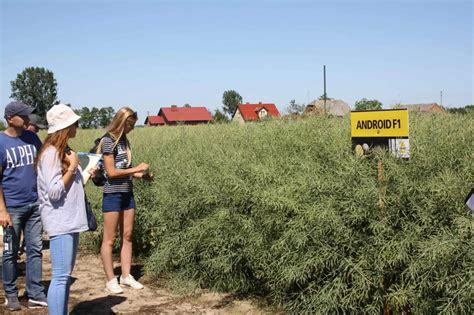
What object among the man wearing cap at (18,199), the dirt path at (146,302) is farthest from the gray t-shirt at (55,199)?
the dirt path at (146,302)

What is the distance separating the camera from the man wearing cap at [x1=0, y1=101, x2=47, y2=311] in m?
4.89

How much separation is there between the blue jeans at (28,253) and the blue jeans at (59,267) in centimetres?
128

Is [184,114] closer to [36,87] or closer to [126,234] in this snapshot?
[36,87]

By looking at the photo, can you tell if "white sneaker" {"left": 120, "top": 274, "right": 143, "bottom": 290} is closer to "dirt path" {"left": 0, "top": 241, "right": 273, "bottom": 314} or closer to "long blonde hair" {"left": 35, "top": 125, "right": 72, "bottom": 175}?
"dirt path" {"left": 0, "top": 241, "right": 273, "bottom": 314}

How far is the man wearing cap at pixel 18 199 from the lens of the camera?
489 cm

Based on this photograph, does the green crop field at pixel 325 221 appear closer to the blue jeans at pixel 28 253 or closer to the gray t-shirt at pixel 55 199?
the blue jeans at pixel 28 253

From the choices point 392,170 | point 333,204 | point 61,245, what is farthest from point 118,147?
point 392,170

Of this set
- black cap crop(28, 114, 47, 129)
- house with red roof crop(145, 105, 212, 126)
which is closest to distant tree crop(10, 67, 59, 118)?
house with red roof crop(145, 105, 212, 126)

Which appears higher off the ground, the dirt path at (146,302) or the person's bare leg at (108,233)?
the person's bare leg at (108,233)

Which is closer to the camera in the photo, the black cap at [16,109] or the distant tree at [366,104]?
the black cap at [16,109]

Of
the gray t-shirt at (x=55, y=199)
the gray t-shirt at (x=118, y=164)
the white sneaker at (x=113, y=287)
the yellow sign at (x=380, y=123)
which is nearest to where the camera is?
the gray t-shirt at (x=55, y=199)

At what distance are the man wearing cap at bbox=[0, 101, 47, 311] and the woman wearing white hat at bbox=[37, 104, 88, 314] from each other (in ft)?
3.82

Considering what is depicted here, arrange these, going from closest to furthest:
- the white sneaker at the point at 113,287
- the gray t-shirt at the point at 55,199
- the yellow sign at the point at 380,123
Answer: the gray t-shirt at the point at 55,199, the yellow sign at the point at 380,123, the white sneaker at the point at 113,287

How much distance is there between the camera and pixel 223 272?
16.2ft
